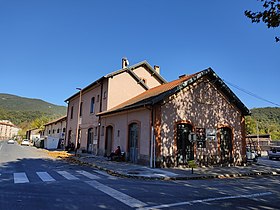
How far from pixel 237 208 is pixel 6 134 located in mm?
165011

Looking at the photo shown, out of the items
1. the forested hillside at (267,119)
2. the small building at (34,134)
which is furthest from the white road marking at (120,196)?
the forested hillside at (267,119)

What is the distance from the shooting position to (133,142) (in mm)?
17094

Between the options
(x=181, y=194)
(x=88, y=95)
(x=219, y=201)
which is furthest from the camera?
(x=88, y=95)

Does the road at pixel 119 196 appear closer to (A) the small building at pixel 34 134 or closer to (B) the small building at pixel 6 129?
(A) the small building at pixel 34 134

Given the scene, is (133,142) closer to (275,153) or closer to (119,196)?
(119,196)

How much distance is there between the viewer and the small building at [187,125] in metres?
14.9

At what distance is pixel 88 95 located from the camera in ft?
90.2

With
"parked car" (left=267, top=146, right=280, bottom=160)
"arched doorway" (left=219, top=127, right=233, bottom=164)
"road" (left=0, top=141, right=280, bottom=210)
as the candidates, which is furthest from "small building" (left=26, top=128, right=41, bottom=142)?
"road" (left=0, top=141, right=280, bottom=210)

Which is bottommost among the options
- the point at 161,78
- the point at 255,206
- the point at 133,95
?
the point at 255,206

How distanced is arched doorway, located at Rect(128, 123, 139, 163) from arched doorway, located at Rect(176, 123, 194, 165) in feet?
9.35

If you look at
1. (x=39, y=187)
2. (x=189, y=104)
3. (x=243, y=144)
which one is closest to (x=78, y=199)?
(x=39, y=187)

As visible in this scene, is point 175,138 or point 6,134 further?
point 6,134

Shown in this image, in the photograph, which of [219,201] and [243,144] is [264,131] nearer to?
[243,144]

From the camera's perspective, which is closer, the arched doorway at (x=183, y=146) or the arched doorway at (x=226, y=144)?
the arched doorway at (x=183, y=146)
